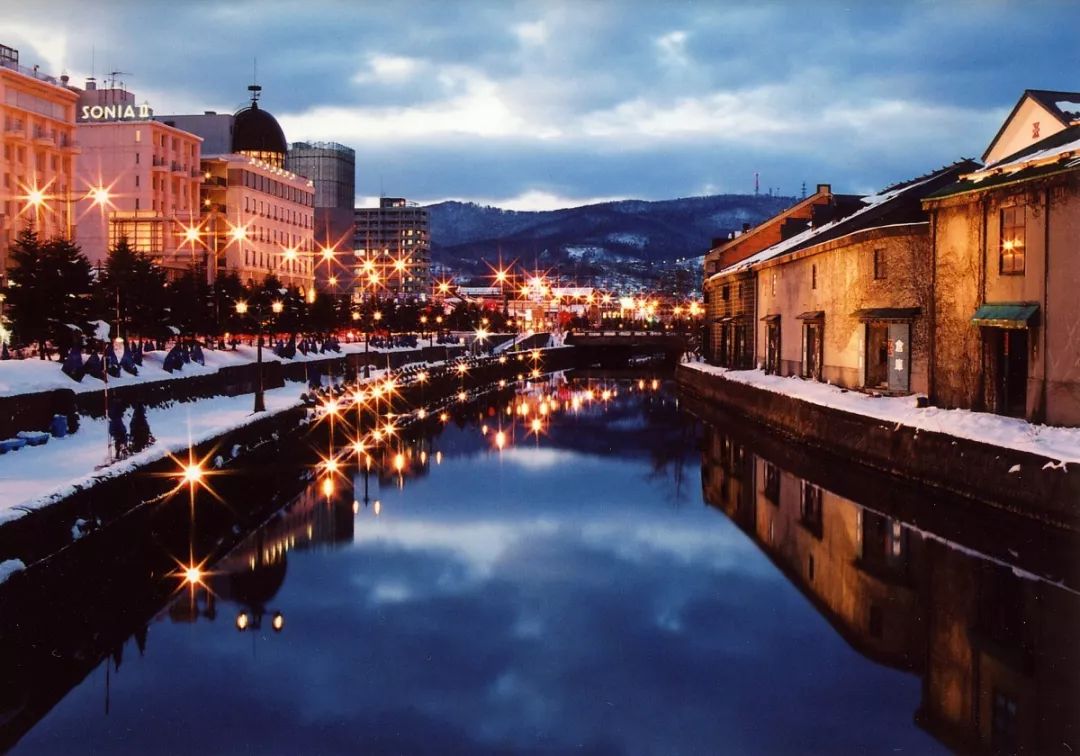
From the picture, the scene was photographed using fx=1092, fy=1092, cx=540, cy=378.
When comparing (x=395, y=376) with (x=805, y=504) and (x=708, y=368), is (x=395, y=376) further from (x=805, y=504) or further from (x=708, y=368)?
(x=805, y=504)

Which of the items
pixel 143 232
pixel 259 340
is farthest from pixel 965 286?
pixel 143 232

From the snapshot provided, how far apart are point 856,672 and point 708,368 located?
57730 mm

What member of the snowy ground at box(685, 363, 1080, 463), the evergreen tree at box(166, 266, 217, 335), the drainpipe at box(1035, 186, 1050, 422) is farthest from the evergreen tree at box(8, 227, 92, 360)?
the drainpipe at box(1035, 186, 1050, 422)

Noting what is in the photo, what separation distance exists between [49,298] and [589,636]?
37.2 m

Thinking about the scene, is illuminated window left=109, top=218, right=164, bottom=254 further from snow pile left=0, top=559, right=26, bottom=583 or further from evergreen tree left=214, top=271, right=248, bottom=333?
snow pile left=0, top=559, right=26, bottom=583

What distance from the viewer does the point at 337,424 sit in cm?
4866

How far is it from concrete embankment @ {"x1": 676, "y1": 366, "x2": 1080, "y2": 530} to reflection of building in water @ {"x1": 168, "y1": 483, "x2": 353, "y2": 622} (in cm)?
1563

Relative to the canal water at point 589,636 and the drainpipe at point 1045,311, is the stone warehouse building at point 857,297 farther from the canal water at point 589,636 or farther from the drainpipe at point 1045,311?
the drainpipe at point 1045,311

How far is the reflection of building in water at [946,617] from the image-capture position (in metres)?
14.8

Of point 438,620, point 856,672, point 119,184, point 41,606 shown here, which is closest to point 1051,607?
point 856,672

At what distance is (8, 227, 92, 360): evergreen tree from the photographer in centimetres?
4703

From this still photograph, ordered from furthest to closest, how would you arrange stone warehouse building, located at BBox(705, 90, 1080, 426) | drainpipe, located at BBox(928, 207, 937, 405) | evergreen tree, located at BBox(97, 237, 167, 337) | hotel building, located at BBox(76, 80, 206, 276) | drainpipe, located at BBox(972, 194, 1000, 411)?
hotel building, located at BBox(76, 80, 206, 276), evergreen tree, located at BBox(97, 237, 167, 337), drainpipe, located at BBox(928, 207, 937, 405), drainpipe, located at BBox(972, 194, 1000, 411), stone warehouse building, located at BBox(705, 90, 1080, 426)

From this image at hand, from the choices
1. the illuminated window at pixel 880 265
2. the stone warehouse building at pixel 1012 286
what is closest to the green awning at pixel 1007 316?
the stone warehouse building at pixel 1012 286

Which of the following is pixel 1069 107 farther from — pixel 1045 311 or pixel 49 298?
pixel 49 298
